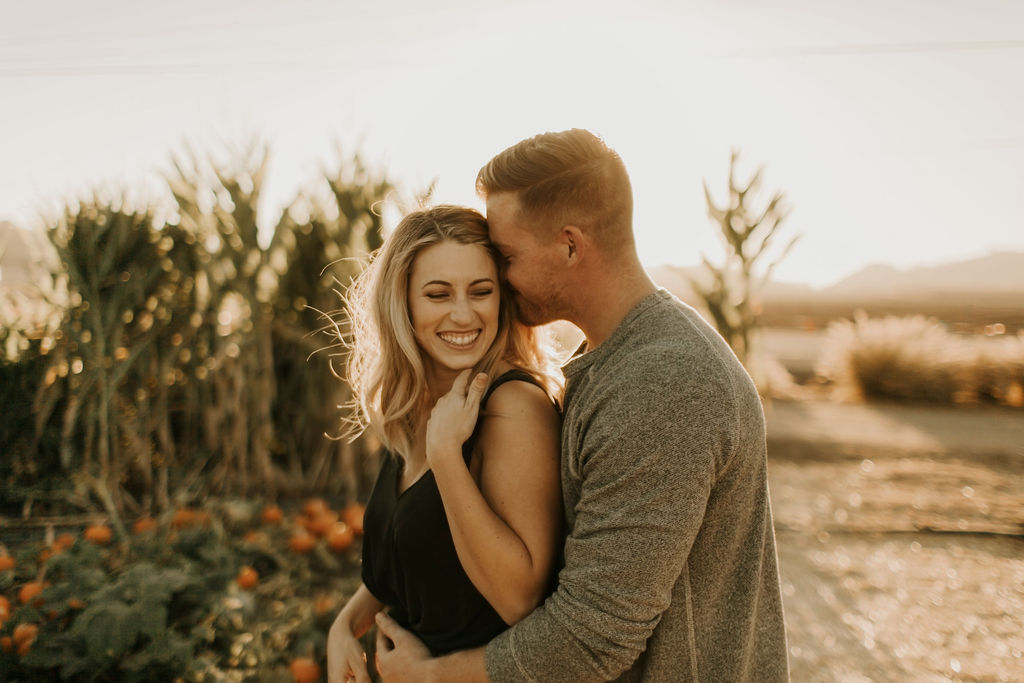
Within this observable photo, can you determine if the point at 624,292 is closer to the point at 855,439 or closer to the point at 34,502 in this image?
the point at 34,502

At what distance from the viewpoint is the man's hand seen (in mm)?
1747

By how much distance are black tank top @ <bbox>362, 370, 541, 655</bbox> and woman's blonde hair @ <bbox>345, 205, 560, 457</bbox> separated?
24cm

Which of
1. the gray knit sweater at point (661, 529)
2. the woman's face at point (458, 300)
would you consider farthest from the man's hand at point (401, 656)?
the woman's face at point (458, 300)

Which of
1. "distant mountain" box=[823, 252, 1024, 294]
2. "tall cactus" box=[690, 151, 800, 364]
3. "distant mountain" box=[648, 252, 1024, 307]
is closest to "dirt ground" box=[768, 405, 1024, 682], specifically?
"tall cactus" box=[690, 151, 800, 364]

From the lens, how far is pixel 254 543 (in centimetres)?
343

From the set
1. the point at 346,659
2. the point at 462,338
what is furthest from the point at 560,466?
the point at 346,659

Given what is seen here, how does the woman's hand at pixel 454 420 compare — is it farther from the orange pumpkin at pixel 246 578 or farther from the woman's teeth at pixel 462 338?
the orange pumpkin at pixel 246 578

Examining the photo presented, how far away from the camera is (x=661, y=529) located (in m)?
1.40

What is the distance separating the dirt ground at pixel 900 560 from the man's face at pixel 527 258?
233 cm

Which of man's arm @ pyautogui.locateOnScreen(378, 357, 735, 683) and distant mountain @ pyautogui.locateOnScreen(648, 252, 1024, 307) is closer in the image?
man's arm @ pyautogui.locateOnScreen(378, 357, 735, 683)

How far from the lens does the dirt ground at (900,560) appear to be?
333cm

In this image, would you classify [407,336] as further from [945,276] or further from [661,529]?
[945,276]

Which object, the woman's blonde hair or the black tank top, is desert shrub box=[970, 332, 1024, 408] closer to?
the woman's blonde hair

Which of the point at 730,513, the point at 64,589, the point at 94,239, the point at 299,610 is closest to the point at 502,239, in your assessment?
the point at 730,513
